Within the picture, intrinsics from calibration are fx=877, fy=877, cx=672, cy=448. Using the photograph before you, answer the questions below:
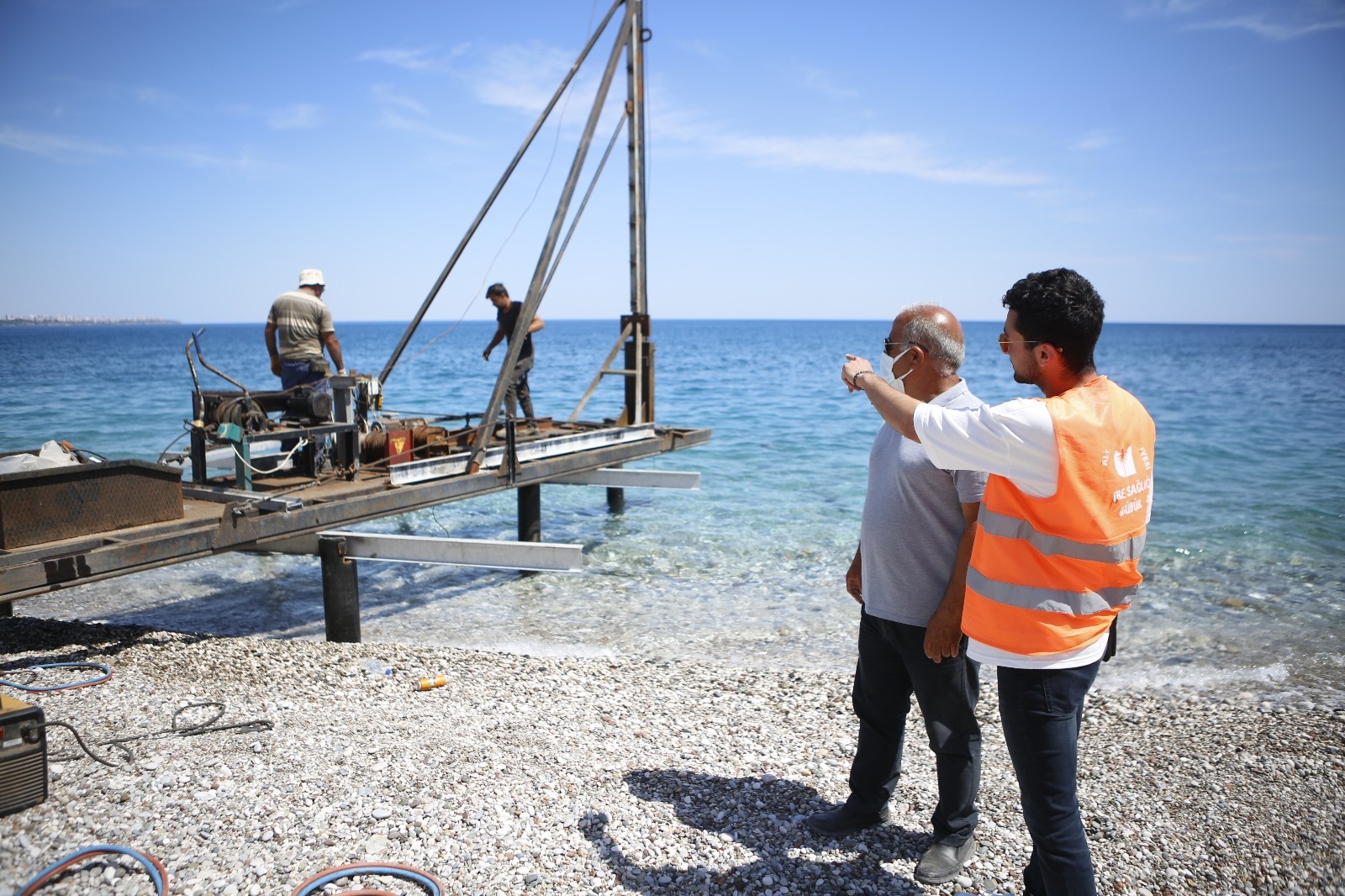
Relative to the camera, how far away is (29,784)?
3.64 metres

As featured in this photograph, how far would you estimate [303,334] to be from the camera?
Result: 336 inches

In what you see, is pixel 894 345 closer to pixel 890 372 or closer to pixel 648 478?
pixel 890 372

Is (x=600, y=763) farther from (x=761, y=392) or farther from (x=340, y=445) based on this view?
(x=761, y=392)

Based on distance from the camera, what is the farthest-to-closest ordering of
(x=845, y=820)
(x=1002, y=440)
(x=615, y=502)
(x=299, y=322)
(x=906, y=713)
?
(x=615, y=502), (x=299, y=322), (x=845, y=820), (x=906, y=713), (x=1002, y=440)

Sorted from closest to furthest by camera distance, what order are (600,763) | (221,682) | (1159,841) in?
(1159,841) < (600,763) < (221,682)

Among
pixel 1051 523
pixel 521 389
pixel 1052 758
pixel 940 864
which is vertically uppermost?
pixel 1051 523

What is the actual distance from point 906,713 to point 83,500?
5294mm

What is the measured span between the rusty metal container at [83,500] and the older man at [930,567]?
16.6 ft

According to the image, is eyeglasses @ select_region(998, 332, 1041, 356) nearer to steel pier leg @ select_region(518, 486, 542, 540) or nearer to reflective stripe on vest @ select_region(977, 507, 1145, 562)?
reflective stripe on vest @ select_region(977, 507, 1145, 562)

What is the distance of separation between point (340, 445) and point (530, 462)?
1826mm

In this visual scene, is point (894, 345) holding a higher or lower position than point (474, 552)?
higher

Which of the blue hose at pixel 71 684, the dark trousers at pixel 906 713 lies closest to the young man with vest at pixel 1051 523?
the dark trousers at pixel 906 713

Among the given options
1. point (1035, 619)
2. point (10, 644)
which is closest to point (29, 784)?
point (10, 644)

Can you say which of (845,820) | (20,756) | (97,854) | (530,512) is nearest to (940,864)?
(845,820)
